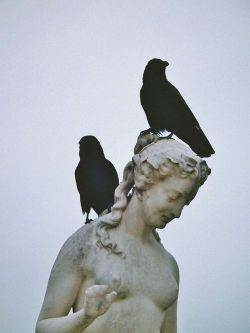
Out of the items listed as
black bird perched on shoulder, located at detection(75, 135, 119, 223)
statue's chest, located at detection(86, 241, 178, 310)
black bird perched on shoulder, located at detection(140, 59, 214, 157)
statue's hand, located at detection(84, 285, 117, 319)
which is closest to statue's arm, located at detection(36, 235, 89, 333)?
statue's chest, located at detection(86, 241, 178, 310)

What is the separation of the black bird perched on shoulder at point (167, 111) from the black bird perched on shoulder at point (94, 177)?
2.55 ft

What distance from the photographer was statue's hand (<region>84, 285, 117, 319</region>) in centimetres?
284

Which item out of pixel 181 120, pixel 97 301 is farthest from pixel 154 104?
pixel 97 301

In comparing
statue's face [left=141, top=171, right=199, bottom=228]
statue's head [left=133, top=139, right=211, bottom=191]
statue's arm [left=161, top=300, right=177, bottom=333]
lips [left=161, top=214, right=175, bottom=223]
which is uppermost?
statue's head [left=133, top=139, right=211, bottom=191]

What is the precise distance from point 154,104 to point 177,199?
1601mm

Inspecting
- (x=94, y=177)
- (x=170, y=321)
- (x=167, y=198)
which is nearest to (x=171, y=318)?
(x=170, y=321)

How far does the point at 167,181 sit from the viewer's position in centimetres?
342

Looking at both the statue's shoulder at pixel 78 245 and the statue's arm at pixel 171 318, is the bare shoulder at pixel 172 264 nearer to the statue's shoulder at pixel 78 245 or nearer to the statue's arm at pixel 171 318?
the statue's arm at pixel 171 318

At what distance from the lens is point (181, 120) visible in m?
4.61

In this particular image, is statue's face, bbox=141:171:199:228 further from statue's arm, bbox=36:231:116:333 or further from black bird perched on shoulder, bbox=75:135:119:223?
black bird perched on shoulder, bbox=75:135:119:223

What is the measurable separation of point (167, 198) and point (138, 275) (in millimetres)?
463

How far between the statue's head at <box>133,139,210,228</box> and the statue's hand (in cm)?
70

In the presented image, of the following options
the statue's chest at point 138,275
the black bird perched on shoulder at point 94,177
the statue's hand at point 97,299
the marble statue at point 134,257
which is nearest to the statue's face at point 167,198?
the marble statue at point 134,257

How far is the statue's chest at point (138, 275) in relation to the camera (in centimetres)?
331
